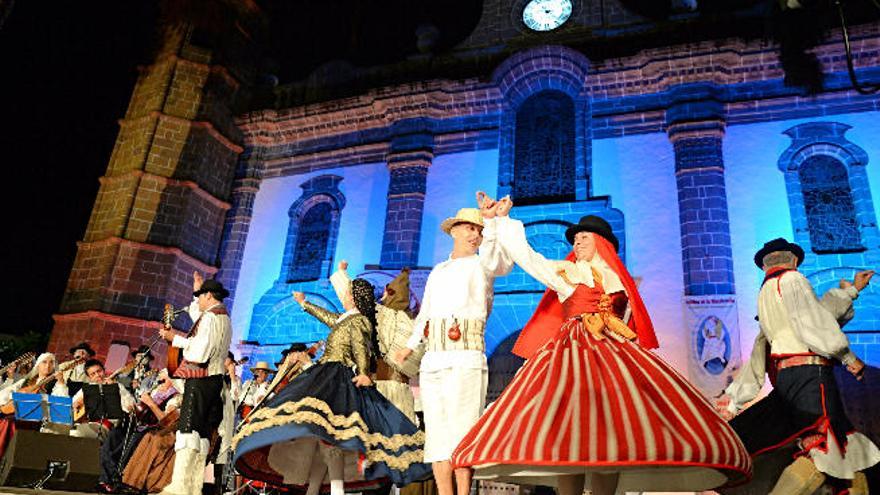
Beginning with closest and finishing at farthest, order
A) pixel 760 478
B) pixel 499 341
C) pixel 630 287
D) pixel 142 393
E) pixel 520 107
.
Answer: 1. pixel 630 287
2. pixel 760 478
3. pixel 142 393
4. pixel 499 341
5. pixel 520 107

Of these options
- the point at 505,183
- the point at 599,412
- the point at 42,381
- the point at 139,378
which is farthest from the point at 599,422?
the point at 505,183

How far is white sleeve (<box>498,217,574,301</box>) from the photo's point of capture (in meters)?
3.78

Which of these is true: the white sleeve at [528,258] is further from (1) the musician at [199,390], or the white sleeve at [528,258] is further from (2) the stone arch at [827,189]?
(2) the stone arch at [827,189]

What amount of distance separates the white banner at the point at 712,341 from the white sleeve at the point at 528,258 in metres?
6.82

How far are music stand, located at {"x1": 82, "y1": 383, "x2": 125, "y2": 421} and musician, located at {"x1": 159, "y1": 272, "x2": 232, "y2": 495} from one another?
2.04 m

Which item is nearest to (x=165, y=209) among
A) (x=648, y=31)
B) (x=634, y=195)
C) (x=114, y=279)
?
(x=114, y=279)

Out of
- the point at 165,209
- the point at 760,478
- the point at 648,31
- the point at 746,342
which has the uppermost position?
the point at 648,31

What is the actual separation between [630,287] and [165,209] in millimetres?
11931

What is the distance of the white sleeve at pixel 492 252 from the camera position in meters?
3.96

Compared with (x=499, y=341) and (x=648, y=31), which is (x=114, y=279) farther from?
(x=648, y=31)

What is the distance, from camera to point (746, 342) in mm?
9938

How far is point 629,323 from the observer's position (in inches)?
153

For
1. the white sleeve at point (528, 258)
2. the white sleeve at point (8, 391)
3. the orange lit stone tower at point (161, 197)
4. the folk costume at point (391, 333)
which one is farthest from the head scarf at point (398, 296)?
the orange lit stone tower at point (161, 197)

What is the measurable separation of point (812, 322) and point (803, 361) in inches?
10.2
